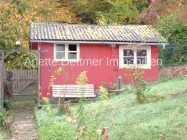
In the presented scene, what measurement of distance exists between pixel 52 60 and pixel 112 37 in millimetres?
3502

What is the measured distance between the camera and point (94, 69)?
72.3 feet

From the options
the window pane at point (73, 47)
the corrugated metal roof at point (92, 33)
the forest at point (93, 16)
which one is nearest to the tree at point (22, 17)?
the forest at point (93, 16)

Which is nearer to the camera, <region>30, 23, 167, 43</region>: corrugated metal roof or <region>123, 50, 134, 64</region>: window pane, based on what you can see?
<region>30, 23, 167, 43</region>: corrugated metal roof

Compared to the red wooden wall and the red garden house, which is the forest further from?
the red wooden wall

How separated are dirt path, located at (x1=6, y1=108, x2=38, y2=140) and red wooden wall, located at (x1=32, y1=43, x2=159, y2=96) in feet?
12.4

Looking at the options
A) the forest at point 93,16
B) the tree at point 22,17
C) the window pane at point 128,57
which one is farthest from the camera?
the forest at point 93,16

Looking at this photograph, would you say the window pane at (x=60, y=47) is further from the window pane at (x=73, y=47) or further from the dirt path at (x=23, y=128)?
the dirt path at (x=23, y=128)

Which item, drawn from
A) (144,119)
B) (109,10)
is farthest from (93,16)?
(144,119)

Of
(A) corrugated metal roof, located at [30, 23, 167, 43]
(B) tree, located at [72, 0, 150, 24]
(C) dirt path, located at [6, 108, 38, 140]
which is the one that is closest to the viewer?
(C) dirt path, located at [6, 108, 38, 140]

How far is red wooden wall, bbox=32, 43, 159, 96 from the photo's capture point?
21391 millimetres

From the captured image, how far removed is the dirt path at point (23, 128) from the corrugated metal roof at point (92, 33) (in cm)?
495

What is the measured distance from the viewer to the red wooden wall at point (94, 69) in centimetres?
2139

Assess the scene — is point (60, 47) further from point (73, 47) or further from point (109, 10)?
point (109, 10)

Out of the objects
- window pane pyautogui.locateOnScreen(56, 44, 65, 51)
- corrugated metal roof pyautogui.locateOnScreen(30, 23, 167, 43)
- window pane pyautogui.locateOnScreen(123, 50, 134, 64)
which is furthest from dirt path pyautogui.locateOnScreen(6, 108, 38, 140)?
window pane pyautogui.locateOnScreen(123, 50, 134, 64)
